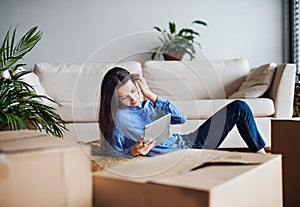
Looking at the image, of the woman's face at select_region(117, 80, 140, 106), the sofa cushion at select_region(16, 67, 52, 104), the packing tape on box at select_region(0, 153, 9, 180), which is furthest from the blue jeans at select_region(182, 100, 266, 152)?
the sofa cushion at select_region(16, 67, 52, 104)

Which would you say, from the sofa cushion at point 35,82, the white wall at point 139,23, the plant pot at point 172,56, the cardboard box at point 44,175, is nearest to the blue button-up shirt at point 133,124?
the cardboard box at point 44,175

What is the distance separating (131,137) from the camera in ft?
5.13

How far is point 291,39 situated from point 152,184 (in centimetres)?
362

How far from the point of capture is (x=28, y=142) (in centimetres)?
101

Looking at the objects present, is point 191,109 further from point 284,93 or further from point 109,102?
point 284,93

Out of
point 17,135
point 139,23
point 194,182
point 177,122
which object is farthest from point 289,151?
point 139,23

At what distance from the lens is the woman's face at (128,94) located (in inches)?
60.5

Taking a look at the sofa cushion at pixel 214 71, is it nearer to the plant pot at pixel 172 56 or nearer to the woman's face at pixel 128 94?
the plant pot at pixel 172 56

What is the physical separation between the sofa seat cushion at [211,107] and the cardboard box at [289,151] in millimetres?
386

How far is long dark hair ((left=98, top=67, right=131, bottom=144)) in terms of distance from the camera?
155 cm

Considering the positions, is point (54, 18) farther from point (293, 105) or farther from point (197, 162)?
point (197, 162)

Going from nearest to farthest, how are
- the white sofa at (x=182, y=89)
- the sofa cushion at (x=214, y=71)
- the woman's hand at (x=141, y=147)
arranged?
the woman's hand at (x=141, y=147) < the white sofa at (x=182, y=89) < the sofa cushion at (x=214, y=71)

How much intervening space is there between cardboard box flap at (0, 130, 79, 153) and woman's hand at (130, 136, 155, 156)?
1.45 ft

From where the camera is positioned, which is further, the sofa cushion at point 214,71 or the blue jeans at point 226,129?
the sofa cushion at point 214,71
